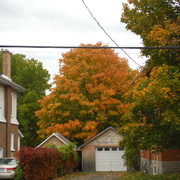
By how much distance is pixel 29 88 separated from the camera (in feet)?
188

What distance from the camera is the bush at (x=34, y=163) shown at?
2306cm

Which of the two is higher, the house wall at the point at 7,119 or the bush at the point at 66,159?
the house wall at the point at 7,119

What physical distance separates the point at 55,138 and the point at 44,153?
13.5 m

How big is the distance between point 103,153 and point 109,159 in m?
0.81

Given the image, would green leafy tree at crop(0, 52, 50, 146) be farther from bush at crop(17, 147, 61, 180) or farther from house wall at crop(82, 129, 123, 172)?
bush at crop(17, 147, 61, 180)

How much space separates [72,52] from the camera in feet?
142

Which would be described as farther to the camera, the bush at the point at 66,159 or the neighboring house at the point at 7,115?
the neighboring house at the point at 7,115

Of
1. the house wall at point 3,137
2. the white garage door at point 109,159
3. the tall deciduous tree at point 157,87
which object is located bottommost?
the white garage door at point 109,159

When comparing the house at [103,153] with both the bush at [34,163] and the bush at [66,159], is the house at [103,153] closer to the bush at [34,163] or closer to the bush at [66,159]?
the bush at [66,159]

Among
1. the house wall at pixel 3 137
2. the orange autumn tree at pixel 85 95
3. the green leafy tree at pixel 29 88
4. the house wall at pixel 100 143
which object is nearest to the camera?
the house wall at pixel 3 137

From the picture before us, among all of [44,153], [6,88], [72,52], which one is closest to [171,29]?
[44,153]

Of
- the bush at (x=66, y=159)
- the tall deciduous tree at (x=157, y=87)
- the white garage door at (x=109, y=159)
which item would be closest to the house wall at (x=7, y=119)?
the bush at (x=66, y=159)

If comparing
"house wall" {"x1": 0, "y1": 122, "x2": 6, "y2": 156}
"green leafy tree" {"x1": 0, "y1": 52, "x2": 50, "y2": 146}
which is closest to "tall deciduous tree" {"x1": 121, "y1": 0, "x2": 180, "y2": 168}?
"house wall" {"x1": 0, "y1": 122, "x2": 6, "y2": 156}

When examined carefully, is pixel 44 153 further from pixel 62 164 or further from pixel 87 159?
pixel 87 159
